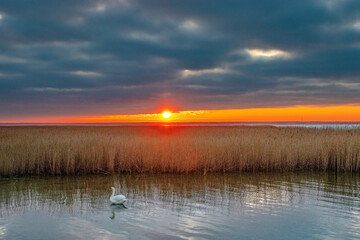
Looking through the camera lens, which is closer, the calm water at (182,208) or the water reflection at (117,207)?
the calm water at (182,208)

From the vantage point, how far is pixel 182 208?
27.8ft

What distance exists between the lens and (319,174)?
14.0 metres

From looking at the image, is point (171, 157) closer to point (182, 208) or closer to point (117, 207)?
point (182, 208)

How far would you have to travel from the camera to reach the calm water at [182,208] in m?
6.77

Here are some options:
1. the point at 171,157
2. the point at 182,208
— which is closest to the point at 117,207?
the point at 182,208

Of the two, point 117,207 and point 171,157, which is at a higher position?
point 171,157

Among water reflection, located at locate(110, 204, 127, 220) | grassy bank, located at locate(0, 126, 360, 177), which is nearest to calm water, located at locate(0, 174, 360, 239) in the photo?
water reflection, located at locate(110, 204, 127, 220)

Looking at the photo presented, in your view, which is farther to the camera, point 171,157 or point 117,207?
point 171,157

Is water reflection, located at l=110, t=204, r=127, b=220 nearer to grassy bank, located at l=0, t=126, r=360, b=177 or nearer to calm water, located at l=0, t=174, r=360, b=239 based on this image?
calm water, located at l=0, t=174, r=360, b=239

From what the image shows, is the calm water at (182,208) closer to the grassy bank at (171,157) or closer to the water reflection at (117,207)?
the water reflection at (117,207)

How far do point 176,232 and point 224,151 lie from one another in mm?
8563

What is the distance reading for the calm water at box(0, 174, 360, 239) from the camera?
6770 mm

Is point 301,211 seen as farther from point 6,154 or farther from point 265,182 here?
point 6,154

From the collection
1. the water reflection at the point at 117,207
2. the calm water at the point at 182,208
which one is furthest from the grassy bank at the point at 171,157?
the water reflection at the point at 117,207
